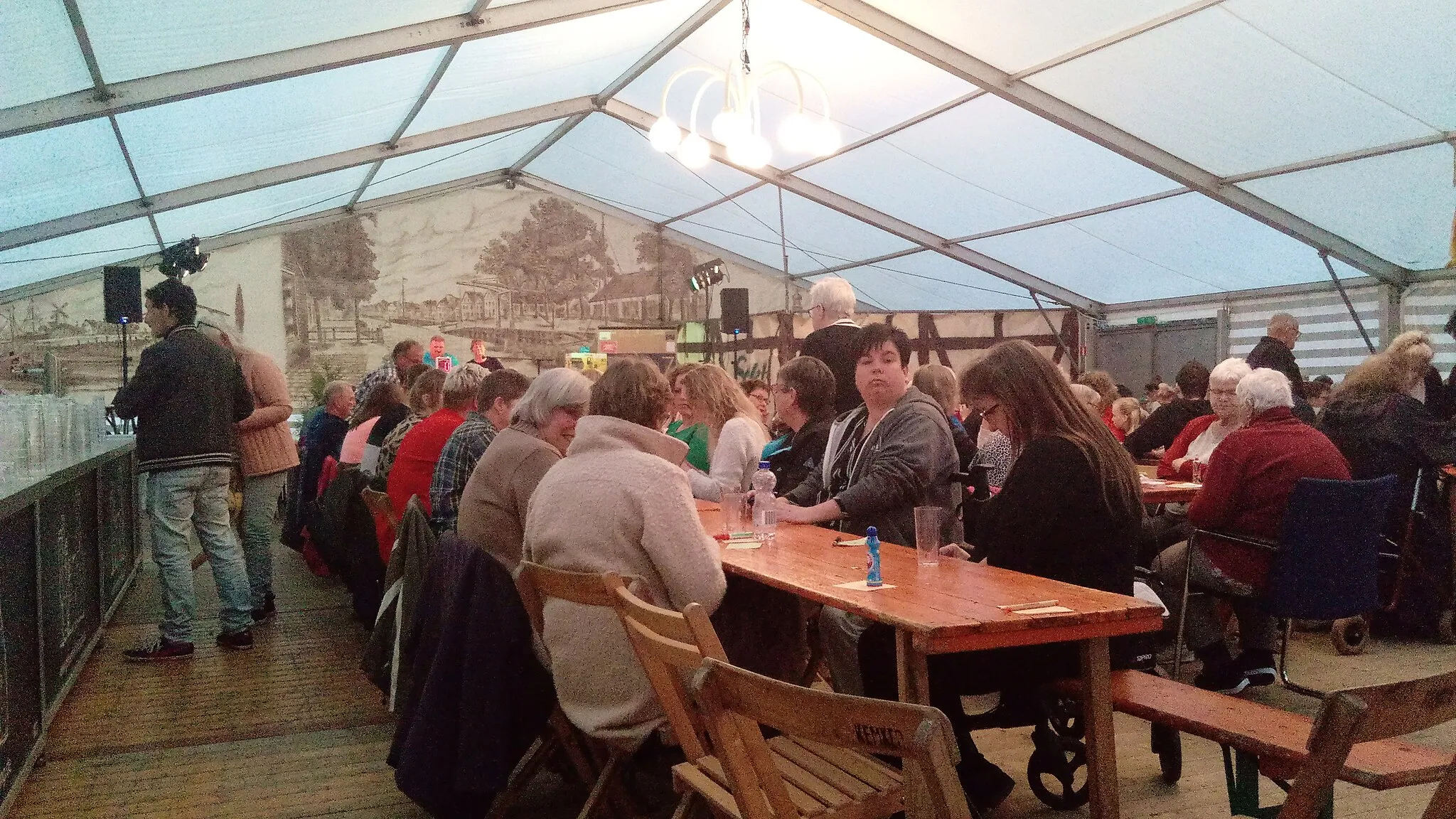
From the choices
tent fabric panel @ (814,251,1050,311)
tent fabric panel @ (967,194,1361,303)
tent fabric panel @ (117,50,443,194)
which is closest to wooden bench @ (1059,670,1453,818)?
tent fabric panel @ (117,50,443,194)

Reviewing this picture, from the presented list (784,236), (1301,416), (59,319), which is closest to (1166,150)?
(1301,416)

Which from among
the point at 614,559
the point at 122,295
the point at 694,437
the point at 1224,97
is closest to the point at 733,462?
the point at 694,437

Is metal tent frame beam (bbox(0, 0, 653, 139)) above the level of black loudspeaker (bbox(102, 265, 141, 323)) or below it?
above

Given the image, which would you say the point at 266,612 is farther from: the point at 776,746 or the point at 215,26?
the point at 776,746

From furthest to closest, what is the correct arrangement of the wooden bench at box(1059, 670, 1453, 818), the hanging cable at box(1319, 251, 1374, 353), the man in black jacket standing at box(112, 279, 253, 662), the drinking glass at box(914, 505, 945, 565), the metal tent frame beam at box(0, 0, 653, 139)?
the hanging cable at box(1319, 251, 1374, 353) → the metal tent frame beam at box(0, 0, 653, 139) → the man in black jacket standing at box(112, 279, 253, 662) → the drinking glass at box(914, 505, 945, 565) → the wooden bench at box(1059, 670, 1453, 818)

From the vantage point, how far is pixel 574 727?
2.92 metres

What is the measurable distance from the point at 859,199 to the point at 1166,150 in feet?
12.1

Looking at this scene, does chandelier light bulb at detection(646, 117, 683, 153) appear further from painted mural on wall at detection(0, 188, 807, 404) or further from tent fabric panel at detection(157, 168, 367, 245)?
painted mural on wall at detection(0, 188, 807, 404)

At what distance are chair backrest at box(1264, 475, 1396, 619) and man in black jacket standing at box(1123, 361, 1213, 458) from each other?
2.05m

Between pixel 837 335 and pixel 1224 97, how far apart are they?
4.17 m

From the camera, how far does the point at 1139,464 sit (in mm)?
6117

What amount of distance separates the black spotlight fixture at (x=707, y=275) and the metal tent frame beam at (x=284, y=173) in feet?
7.76

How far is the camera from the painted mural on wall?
1304 cm

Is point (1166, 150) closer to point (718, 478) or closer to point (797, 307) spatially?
point (718, 478)
